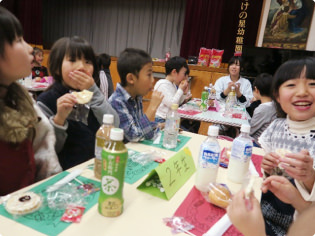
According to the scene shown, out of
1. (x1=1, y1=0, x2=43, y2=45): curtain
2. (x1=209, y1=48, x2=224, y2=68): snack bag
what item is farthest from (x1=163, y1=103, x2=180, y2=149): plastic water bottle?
(x1=1, y1=0, x2=43, y2=45): curtain

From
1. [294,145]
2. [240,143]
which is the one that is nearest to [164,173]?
[240,143]

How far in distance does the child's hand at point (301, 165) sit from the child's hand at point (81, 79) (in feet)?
2.94

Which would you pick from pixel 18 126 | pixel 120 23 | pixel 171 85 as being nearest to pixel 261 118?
pixel 171 85

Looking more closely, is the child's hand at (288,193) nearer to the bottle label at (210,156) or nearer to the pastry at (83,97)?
the bottle label at (210,156)

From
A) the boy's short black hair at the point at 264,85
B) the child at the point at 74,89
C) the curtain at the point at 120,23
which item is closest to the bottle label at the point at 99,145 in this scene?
the child at the point at 74,89

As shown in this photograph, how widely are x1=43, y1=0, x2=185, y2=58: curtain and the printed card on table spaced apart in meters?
5.90

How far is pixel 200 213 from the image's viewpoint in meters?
0.74

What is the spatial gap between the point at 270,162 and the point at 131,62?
37.5 inches

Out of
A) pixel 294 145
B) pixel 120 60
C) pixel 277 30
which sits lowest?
pixel 294 145

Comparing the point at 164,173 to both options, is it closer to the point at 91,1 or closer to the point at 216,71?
the point at 216,71

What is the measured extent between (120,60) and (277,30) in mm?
4495

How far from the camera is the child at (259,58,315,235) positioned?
0.98 m

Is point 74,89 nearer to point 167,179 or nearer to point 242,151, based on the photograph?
point 167,179

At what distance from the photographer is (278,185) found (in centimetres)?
86
